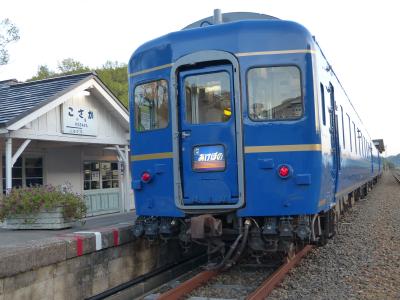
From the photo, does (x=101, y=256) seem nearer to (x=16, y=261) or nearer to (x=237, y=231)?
(x=16, y=261)

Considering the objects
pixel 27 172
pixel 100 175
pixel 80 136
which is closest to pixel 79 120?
pixel 80 136

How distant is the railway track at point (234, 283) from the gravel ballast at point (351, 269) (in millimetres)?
140

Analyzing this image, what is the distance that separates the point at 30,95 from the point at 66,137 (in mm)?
1450

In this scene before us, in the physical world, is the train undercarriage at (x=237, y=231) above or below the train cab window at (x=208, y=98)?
below

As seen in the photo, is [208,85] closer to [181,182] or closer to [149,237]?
[181,182]

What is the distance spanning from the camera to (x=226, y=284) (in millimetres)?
6625

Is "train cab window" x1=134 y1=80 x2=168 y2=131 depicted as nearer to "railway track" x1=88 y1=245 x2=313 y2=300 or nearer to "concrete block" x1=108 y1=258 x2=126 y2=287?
"concrete block" x1=108 y1=258 x2=126 y2=287

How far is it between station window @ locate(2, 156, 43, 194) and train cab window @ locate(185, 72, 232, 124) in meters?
7.66

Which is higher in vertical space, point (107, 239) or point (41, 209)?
point (41, 209)

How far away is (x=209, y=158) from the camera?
6.24 m

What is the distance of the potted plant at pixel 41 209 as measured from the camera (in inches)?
338

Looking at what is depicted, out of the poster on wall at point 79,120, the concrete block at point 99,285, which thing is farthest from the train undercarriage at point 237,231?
the poster on wall at point 79,120

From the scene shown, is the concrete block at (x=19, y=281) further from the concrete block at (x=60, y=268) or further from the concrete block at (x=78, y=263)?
the concrete block at (x=78, y=263)

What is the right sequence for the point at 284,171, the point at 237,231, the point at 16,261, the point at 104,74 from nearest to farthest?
the point at 16,261 → the point at 284,171 → the point at 237,231 → the point at 104,74
